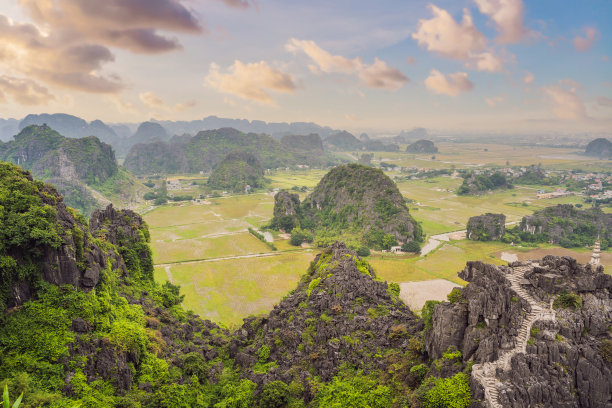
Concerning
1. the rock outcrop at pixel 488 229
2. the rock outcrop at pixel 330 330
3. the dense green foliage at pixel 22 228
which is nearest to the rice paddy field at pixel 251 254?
the rock outcrop at pixel 488 229

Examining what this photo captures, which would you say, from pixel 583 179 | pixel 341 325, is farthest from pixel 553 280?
pixel 583 179

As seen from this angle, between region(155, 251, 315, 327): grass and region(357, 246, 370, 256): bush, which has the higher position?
region(357, 246, 370, 256): bush

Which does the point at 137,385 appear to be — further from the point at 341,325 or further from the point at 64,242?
the point at 341,325

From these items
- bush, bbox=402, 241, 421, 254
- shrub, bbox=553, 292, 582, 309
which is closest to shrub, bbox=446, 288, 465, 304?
shrub, bbox=553, 292, 582, 309

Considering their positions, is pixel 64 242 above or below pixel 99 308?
above

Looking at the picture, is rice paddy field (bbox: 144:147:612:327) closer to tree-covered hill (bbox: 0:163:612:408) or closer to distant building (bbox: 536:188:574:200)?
distant building (bbox: 536:188:574:200)

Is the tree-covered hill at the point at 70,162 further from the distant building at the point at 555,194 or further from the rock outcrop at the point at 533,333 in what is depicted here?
the distant building at the point at 555,194
